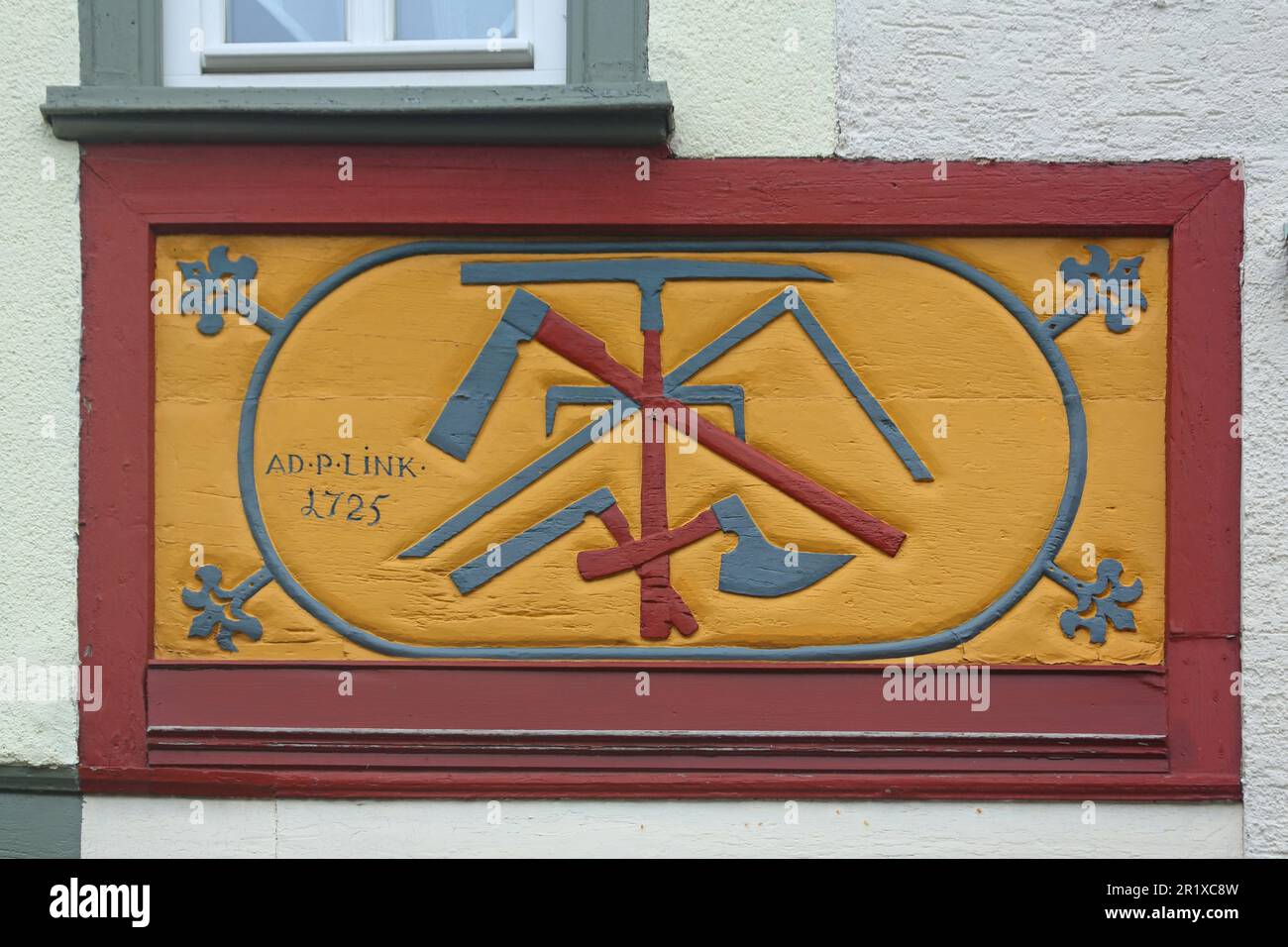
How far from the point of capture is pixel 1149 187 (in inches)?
140

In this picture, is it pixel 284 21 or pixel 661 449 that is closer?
pixel 661 449

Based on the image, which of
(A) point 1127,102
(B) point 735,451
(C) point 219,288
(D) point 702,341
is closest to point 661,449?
(B) point 735,451

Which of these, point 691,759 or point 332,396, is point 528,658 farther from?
point 332,396

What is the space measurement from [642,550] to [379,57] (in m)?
1.69

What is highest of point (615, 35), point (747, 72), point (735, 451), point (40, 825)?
point (615, 35)

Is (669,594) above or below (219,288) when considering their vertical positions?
below

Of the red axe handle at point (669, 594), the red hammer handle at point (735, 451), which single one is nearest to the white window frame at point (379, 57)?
the red hammer handle at point (735, 451)

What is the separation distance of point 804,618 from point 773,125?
146 centimetres

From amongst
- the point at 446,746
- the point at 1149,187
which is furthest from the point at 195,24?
the point at 1149,187

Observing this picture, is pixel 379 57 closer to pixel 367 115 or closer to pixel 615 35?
pixel 367 115

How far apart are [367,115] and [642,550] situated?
150cm

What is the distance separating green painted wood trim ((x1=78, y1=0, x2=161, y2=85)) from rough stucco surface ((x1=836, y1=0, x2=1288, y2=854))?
6.84 feet

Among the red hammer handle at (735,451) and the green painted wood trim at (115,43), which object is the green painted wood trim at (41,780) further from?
the green painted wood trim at (115,43)

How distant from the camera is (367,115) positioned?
3.53 metres
